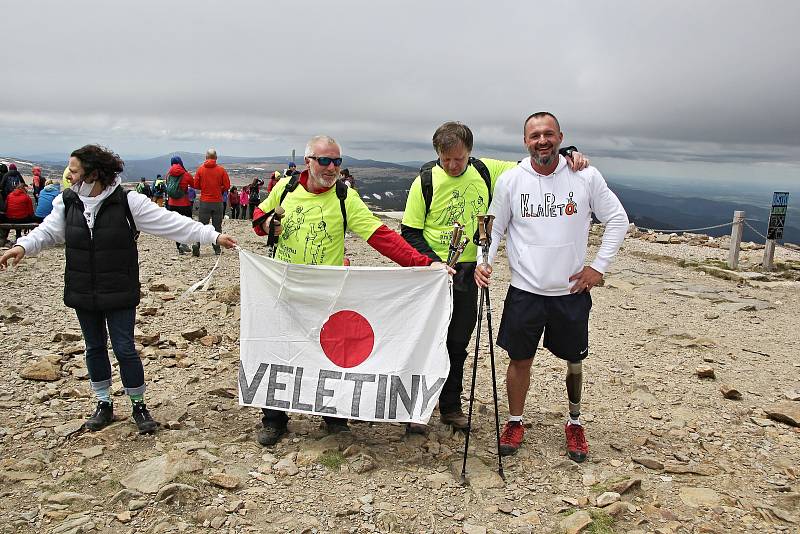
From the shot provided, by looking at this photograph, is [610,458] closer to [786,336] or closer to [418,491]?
[418,491]

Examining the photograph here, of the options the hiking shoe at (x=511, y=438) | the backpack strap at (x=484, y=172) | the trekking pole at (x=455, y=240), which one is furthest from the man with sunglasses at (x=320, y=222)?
the hiking shoe at (x=511, y=438)

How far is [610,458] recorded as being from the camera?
4938 millimetres

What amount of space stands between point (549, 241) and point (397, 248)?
126 cm

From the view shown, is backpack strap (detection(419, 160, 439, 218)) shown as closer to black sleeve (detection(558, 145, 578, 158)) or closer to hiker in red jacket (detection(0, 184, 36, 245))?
black sleeve (detection(558, 145, 578, 158))

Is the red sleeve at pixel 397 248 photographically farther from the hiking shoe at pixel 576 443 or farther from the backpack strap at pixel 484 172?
the hiking shoe at pixel 576 443

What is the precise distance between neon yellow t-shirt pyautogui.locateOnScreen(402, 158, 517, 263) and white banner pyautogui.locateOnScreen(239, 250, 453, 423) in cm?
41

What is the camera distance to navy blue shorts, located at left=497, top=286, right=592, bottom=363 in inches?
185

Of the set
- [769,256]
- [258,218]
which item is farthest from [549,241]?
→ [769,256]

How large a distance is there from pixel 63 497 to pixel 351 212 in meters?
3.01

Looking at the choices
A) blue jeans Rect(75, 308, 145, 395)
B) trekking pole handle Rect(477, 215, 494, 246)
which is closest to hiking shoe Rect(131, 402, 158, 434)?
blue jeans Rect(75, 308, 145, 395)

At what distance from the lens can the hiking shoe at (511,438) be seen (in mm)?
4965

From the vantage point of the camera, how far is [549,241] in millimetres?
4590

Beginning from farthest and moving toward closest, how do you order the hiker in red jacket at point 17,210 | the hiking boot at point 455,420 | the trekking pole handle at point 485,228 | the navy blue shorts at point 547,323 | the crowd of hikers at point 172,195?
the hiker in red jacket at point 17,210 < the crowd of hikers at point 172,195 < the hiking boot at point 455,420 < the navy blue shorts at point 547,323 < the trekking pole handle at point 485,228

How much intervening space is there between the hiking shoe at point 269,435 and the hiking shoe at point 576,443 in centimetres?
256
